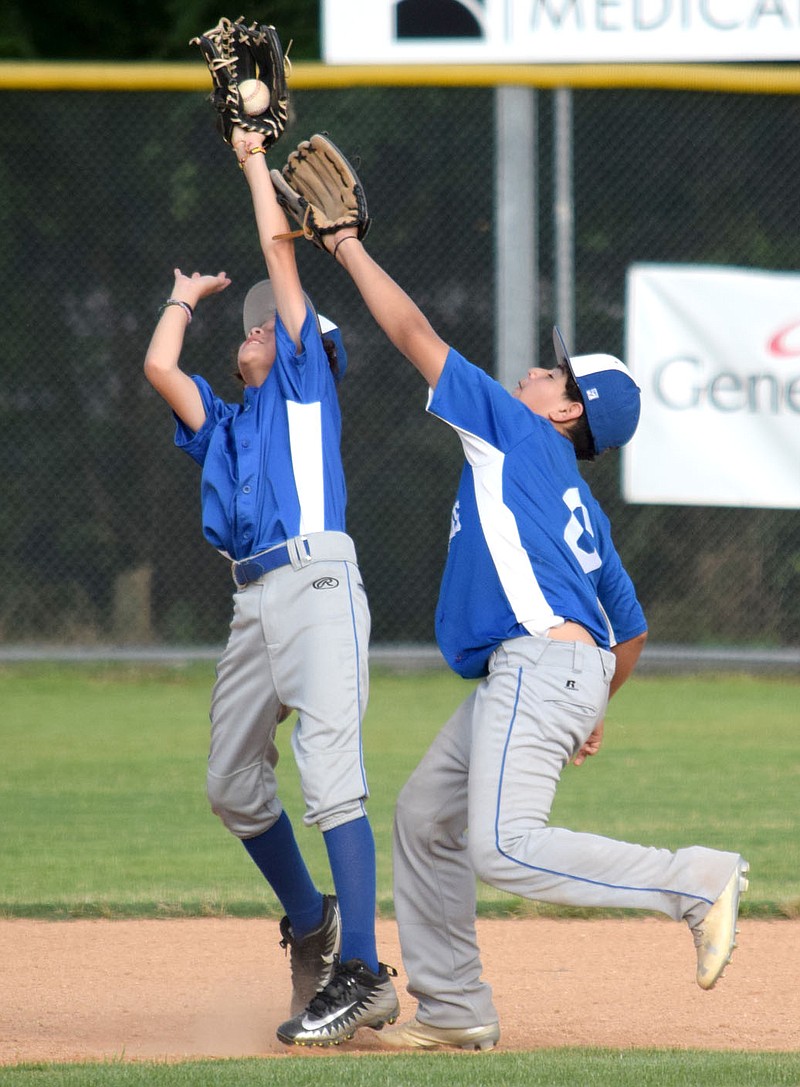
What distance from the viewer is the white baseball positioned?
12.9 feet

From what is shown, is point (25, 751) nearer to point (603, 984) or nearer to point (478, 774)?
point (603, 984)

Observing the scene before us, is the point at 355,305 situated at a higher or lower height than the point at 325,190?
lower

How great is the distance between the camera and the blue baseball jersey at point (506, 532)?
341 cm

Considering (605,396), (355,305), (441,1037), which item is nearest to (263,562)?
(605,396)

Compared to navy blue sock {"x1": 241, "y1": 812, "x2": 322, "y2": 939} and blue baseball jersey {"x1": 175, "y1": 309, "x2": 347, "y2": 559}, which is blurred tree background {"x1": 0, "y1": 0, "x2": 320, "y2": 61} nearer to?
blue baseball jersey {"x1": 175, "y1": 309, "x2": 347, "y2": 559}

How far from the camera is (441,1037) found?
11.5 feet

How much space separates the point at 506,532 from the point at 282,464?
2.04 ft

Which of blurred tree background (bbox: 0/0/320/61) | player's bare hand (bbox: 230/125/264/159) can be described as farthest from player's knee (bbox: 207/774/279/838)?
blurred tree background (bbox: 0/0/320/61)

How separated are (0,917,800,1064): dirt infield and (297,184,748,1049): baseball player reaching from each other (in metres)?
0.31

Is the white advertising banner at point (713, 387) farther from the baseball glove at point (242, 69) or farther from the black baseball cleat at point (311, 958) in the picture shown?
the black baseball cleat at point (311, 958)

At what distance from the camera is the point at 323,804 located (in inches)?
140

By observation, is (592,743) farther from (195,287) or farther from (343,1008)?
(195,287)

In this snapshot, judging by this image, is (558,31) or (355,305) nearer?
(558,31)

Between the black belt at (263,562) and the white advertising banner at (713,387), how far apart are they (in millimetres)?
5823
